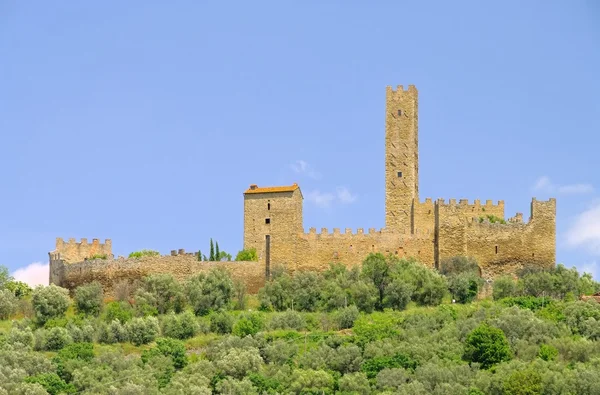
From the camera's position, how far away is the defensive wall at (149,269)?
7294 cm

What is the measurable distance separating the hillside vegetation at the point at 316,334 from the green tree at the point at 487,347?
0.06 meters

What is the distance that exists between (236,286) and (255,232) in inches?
124

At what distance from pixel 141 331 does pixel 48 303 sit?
579 cm

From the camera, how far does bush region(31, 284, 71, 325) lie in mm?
70500

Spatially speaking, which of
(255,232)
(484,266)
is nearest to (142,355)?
(255,232)

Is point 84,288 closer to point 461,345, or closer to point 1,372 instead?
point 1,372

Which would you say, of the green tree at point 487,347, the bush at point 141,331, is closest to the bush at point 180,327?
the bush at point 141,331

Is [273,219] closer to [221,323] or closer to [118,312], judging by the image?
[221,323]

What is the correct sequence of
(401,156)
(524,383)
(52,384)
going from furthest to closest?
1. (401,156)
2. (52,384)
3. (524,383)

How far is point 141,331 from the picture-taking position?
2648 inches

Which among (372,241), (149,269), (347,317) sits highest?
(372,241)

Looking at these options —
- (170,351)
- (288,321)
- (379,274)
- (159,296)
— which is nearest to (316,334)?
(288,321)

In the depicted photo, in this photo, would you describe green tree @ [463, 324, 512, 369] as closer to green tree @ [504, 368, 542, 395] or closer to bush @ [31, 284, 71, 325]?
green tree @ [504, 368, 542, 395]

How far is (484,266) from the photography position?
72.1 meters
